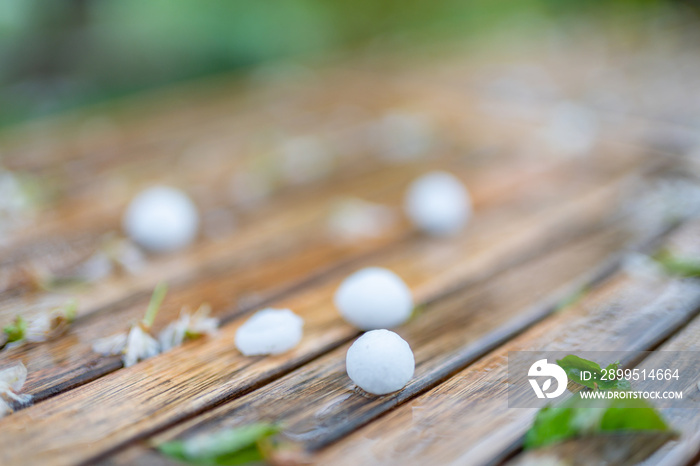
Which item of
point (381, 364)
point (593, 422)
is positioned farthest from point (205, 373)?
point (593, 422)

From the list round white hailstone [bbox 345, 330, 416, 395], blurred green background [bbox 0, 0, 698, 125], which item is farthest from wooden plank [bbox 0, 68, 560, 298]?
blurred green background [bbox 0, 0, 698, 125]

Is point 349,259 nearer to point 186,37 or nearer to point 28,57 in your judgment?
point 186,37

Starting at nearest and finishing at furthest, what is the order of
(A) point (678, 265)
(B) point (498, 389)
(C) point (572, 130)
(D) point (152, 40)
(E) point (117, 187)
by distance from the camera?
(B) point (498, 389) < (A) point (678, 265) < (E) point (117, 187) < (C) point (572, 130) < (D) point (152, 40)

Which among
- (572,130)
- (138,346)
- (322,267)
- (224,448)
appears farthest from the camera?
(572,130)

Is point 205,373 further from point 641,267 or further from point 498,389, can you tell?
point 641,267

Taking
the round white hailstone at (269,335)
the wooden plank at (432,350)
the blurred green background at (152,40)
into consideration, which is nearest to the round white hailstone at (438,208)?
the wooden plank at (432,350)
